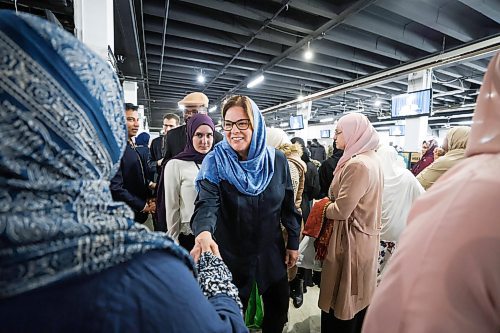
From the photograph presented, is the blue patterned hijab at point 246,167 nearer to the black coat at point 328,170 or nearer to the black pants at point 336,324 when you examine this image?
the black pants at point 336,324

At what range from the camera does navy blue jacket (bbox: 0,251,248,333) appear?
44cm

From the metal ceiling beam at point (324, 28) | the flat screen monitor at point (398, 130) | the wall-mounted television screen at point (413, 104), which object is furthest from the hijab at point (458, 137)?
the flat screen monitor at point (398, 130)

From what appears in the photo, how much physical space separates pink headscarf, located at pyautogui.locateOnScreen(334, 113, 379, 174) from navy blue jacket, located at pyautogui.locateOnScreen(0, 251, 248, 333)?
1.73 meters

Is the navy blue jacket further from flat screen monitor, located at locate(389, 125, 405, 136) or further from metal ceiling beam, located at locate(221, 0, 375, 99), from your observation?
flat screen monitor, located at locate(389, 125, 405, 136)

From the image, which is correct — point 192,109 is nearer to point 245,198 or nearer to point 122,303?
point 245,198

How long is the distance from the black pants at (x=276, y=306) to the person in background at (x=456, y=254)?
1.25m

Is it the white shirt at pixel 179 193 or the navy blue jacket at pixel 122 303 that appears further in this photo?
the white shirt at pixel 179 193

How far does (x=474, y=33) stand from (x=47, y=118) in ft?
25.5

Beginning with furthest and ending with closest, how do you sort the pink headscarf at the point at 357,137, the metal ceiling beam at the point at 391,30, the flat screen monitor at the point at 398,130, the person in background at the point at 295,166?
the flat screen monitor at the point at 398,130 → the metal ceiling beam at the point at 391,30 → the person in background at the point at 295,166 → the pink headscarf at the point at 357,137

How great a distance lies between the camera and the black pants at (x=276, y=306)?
1.84m

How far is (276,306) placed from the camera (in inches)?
74.4

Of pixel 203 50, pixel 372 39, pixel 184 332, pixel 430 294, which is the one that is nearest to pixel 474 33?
pixel 372 39

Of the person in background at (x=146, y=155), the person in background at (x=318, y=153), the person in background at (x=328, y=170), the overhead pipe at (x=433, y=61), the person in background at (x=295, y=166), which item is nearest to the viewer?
the person in background at (x=295, y=166)

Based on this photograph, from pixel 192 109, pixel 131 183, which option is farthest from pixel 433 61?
pixel 131 183
